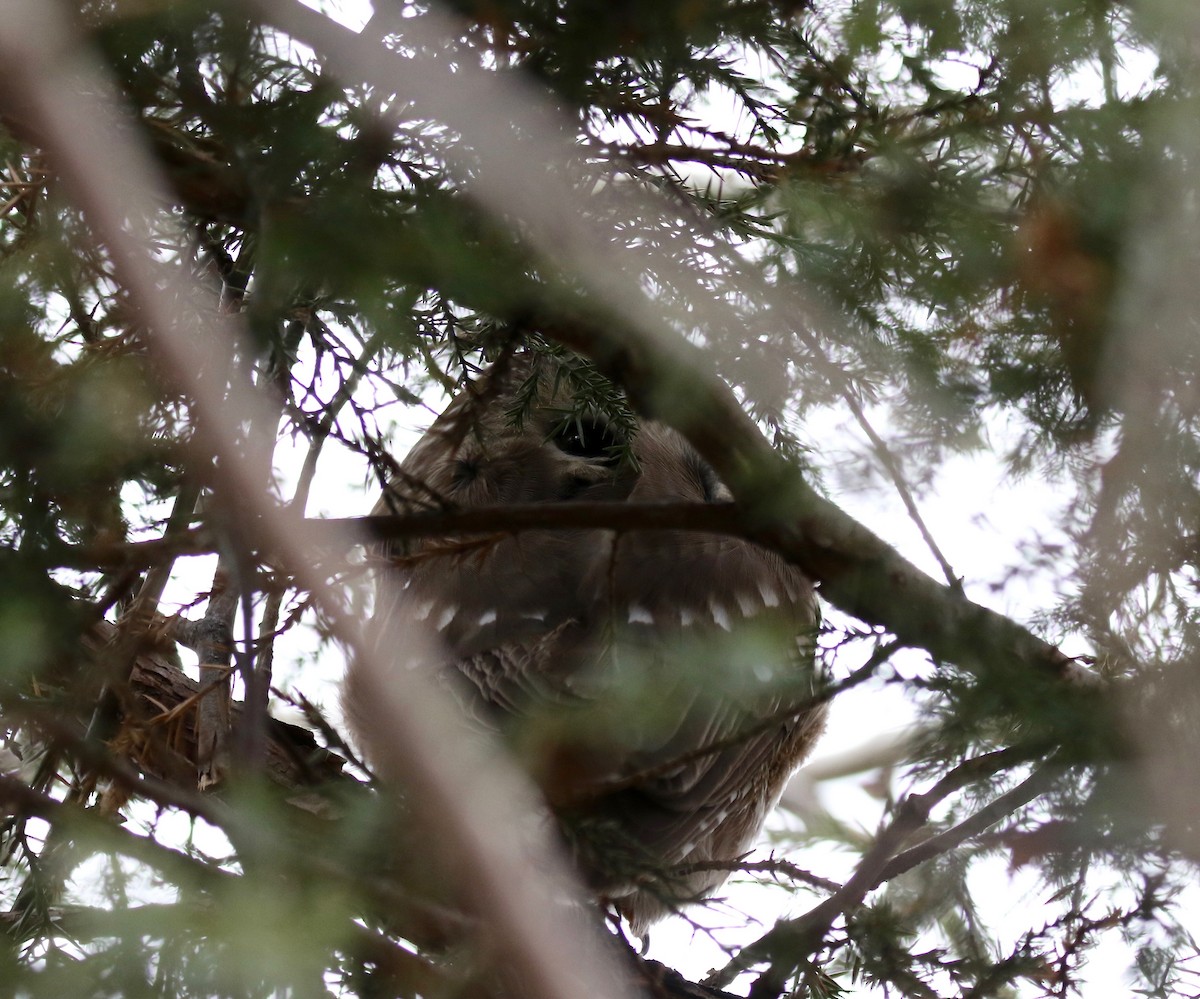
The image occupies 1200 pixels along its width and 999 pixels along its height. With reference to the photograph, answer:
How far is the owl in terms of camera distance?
2168 mm

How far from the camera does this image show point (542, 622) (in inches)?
135

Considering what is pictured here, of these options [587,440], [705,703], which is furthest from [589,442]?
[705,703]

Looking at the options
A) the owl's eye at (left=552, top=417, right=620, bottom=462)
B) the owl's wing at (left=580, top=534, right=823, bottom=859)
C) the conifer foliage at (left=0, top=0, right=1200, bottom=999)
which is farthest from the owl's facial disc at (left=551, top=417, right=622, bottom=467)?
the conifer foliage at (left=0, top=0, right=1200, bottom=999)

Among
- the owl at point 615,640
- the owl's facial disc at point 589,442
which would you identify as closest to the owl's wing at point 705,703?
the owl at point 615,640

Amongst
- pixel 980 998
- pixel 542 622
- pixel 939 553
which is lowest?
pixel 980 998

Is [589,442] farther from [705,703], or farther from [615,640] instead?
[615,640]

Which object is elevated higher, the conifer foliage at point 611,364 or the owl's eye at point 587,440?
the owl's eye at point 587,440

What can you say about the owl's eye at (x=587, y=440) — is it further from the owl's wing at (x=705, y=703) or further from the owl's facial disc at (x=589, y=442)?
the owl's wing at (x=705, y=703)

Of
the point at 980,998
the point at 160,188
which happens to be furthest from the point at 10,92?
the point at 980,998

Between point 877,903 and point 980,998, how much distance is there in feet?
0.88

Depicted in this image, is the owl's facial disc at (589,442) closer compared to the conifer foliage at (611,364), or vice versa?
the conifer foliage at (611,364)

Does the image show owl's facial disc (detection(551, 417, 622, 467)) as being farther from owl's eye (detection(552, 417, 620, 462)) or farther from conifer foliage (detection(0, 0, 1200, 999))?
conifer foliage (detection(0, 0, 1200, 999))

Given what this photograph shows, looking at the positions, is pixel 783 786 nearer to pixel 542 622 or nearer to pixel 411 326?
pixel 542 622

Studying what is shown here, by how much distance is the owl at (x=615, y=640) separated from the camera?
85.4 inches
